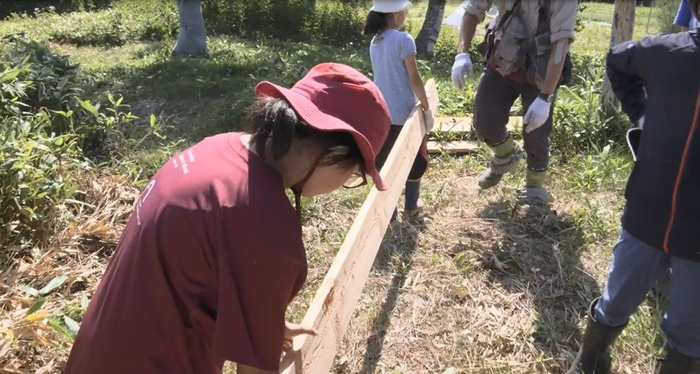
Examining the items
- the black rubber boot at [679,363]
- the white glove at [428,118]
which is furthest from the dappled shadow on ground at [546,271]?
the white glove at [428,118]

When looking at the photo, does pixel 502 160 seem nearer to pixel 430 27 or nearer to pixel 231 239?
pixel 231 239

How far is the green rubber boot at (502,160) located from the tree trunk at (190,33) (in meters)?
6.93

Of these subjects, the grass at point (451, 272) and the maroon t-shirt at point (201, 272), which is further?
the grass at point (451, 272)

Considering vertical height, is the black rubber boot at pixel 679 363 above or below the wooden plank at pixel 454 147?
above

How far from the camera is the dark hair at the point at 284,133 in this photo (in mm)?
1246

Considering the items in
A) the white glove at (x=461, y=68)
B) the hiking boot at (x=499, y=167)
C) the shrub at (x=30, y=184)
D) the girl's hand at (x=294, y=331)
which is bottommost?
the hiking boot at (x=499, y=167)

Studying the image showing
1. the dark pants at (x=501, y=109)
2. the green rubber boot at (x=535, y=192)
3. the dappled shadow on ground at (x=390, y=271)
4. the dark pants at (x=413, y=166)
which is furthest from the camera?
the green rubber boot at (x=535, y=192)

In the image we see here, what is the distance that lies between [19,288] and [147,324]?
5.95 ft

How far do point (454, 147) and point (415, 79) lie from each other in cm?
167

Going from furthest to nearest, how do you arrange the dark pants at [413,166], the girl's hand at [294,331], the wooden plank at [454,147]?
1. the wooden plank at [454,147]
2. the dark pants at [413,166]
3. the girl's hand at [294,331]

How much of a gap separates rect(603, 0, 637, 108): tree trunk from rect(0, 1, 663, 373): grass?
66 cm

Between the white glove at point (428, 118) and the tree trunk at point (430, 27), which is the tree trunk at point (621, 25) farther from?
the tree trunk at point (430, 27)

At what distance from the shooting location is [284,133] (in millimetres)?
1244

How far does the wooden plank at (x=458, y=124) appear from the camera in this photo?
531cm
